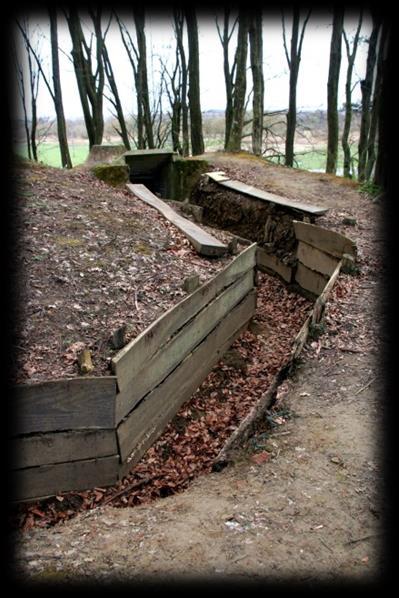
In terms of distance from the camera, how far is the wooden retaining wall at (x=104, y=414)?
11.9ft

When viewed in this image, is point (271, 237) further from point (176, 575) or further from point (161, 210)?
point (176, 575)

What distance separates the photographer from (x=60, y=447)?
3.75 m

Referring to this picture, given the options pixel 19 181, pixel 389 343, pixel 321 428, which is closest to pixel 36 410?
pixel 321 428

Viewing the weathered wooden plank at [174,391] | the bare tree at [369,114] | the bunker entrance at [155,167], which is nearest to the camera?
the weathered wooden plank at [174,391]

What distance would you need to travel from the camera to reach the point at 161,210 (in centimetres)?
772

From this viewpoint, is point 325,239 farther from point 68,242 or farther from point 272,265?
point 68,242

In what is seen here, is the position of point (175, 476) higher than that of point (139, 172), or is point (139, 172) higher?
point (139, 172)

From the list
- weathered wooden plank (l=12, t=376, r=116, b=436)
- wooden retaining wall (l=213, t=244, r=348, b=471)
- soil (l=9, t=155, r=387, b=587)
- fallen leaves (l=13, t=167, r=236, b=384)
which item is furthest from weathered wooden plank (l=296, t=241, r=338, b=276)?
weathered wooden plank (l=12, t=376, r=116, b=436)

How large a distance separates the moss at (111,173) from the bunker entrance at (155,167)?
1.51 metres

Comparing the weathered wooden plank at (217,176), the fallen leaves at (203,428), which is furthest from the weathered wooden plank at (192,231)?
the weathered wooden plank at (217,176)

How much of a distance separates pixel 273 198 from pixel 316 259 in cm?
194

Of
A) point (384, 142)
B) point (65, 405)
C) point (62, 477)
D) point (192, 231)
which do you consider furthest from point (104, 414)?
point (384, 142)

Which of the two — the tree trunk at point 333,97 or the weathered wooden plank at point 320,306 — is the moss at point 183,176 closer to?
the tree trunk at point 333,97

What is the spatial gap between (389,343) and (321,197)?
5.30 meters
